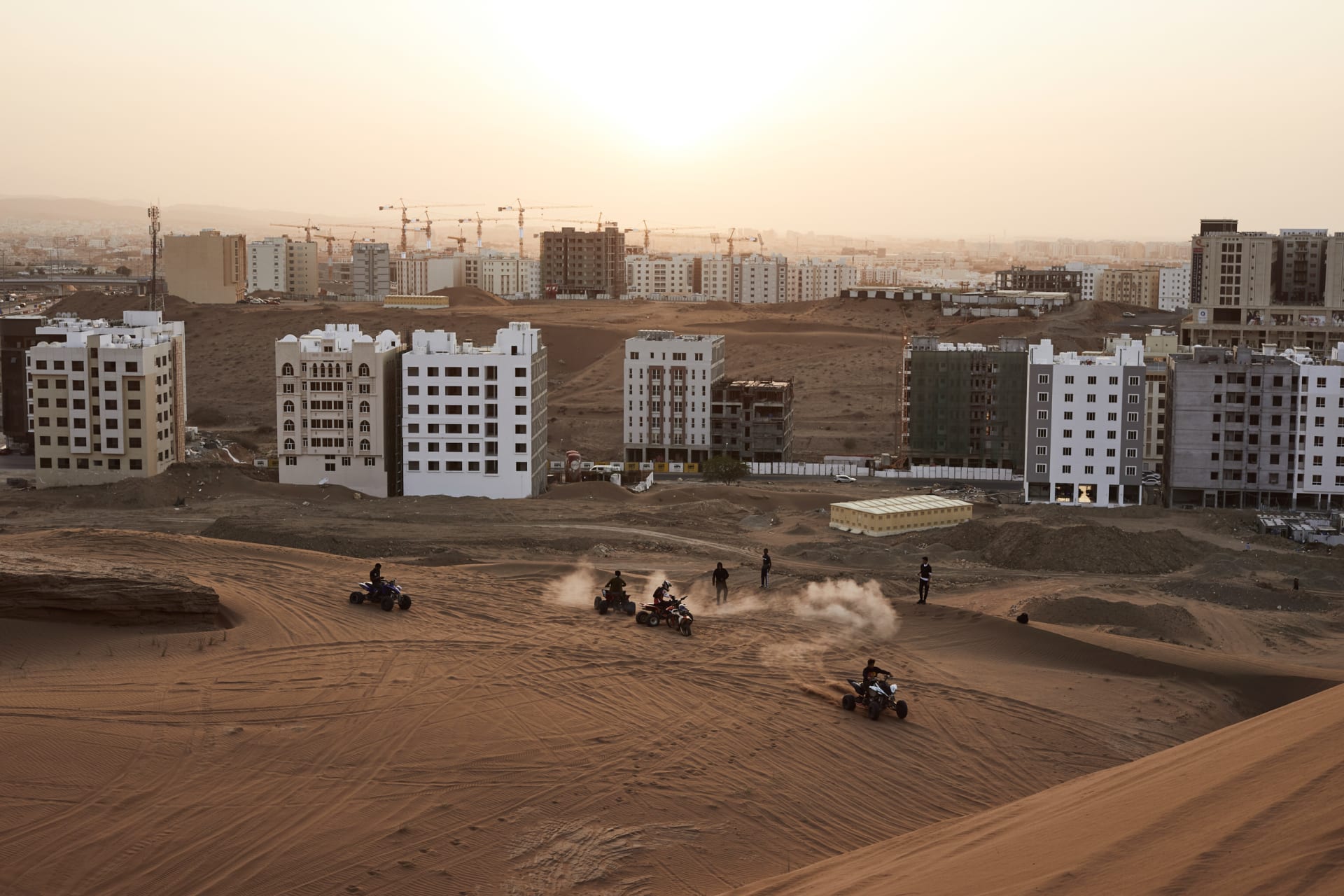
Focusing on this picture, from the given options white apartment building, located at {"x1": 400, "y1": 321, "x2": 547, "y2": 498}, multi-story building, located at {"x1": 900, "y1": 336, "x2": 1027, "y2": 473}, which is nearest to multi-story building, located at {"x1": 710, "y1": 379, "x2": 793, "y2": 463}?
multi-story building, located at {"x1": 900, "y1": 336, "x2": 1027, "y2": 473}

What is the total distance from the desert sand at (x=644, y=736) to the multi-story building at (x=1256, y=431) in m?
26.2

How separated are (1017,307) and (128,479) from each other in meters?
116

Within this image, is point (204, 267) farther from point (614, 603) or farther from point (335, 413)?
point (614, 603)

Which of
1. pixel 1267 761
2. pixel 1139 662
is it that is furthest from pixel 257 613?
pixel 1267 761

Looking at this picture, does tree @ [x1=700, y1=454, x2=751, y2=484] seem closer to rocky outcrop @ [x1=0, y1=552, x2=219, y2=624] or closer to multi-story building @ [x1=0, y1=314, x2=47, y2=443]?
multi-story building @ [x1=0, y1=314, x2=47, y2=443]

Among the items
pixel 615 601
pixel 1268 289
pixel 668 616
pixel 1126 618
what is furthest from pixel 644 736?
pixel 1268 289

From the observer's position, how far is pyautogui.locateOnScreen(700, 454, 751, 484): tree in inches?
3282

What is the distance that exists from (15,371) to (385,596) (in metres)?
63.7

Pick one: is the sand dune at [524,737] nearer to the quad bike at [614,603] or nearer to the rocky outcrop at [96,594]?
the rocky outcrop at [96,594]

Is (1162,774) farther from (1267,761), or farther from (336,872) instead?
(336,872)

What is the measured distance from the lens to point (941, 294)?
175500mm

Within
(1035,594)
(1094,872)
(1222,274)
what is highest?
(1222,274)

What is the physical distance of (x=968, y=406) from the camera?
3423 inches

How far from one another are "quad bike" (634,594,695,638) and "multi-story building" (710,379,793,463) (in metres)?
55.8
